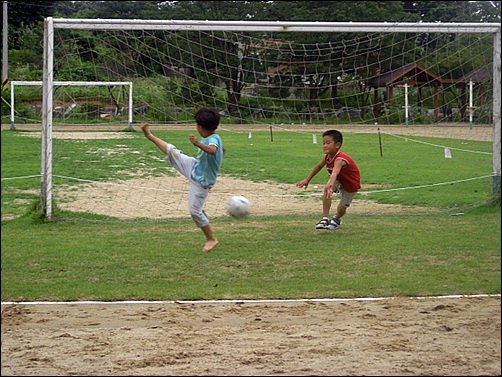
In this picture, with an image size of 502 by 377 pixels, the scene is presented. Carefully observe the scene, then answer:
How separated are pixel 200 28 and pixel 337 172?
3.73 meters

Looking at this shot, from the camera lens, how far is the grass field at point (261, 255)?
6387mm

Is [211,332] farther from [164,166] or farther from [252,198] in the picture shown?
[164,166]

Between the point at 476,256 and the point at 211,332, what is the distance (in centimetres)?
421

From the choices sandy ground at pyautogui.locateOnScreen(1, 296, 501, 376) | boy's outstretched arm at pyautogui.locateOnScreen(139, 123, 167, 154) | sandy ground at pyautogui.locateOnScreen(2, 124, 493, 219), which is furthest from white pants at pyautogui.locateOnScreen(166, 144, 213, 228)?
sandy ground at pyautogui.locateOnScreen(2, 124, 493, 219)

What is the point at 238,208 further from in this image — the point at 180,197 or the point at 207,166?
the point at 180,197

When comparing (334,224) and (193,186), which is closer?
(193,186)

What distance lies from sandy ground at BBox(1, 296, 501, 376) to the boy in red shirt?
3217mm

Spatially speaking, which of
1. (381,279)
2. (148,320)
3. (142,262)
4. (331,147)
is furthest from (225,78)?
(148,320)

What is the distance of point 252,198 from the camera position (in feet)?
42.3

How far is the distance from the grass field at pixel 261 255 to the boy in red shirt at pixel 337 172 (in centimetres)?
33

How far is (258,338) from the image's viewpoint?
479 cm

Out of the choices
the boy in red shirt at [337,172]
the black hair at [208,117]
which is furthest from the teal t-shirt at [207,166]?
the boy in red shirt at [337,172]

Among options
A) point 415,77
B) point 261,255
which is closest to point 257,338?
point 261,255

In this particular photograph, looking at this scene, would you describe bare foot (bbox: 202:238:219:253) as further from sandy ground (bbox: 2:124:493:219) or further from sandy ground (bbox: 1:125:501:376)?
sandy ground (bbox: 2:124:493:219)
